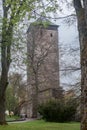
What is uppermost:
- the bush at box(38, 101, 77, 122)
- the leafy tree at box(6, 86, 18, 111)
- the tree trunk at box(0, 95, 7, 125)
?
the tree trunk at box(0, 95, 7, 125)

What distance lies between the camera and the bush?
33500mm

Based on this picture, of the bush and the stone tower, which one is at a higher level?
the stone tower

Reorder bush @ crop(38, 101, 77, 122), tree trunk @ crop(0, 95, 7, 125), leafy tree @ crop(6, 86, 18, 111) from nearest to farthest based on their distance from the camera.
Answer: tree trunk @ crop(0, 95, 7, 125) < bush @ crop(38, 101, 77, 122) < leafy tree @ crop(6, 86, 18, 111)

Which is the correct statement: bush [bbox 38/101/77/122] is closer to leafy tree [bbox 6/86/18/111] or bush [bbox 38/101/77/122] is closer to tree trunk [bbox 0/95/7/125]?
tree trunk [bbox 0/95/7/125]

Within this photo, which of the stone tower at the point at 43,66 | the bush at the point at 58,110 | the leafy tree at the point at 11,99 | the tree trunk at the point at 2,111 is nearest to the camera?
the tree trunk at the point at 2,111

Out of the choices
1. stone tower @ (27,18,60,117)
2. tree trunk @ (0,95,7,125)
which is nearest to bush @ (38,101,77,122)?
tree trunk @ (0,95,7,125)

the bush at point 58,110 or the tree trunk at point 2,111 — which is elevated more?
the tree trunk at point 2,111

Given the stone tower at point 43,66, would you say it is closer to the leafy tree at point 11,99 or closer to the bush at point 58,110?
the leafy tree at point 11,99

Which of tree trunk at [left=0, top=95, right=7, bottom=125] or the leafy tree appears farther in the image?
the leafy tree

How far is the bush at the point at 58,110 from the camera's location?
3350cm

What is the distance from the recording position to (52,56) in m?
52.8

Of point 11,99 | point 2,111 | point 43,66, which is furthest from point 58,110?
point 11,99

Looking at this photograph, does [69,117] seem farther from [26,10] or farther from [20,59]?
[26,10]

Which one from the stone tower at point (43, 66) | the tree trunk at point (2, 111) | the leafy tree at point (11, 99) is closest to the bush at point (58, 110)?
the tree trunk at point (2, 111)
